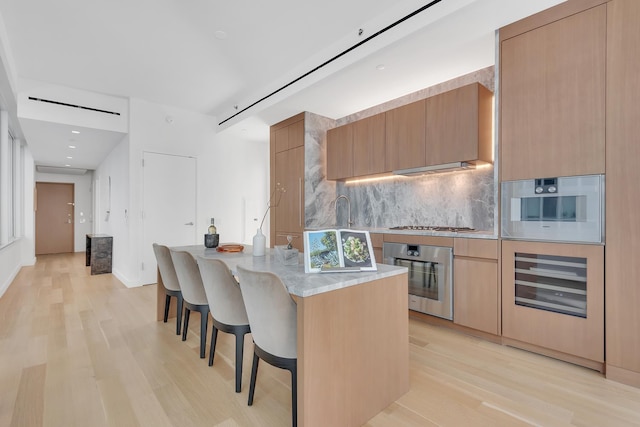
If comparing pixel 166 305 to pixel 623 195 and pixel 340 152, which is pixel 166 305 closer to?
pixel 340 152

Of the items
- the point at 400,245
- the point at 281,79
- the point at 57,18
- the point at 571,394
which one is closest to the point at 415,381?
the point at 571,394

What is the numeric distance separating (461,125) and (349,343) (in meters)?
2.43

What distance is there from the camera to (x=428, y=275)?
305cm

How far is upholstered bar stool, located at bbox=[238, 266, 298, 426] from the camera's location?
1453 millimetres

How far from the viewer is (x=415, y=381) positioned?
201 centimetres

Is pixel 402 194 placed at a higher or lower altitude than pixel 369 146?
lower

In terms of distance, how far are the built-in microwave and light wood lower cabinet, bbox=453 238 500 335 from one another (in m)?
0.24

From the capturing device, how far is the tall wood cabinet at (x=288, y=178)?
4.57 metres

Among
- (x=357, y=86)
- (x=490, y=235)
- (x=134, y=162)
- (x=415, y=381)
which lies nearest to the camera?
(x=415, y=381)

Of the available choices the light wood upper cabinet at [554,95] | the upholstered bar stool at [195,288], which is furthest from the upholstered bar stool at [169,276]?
the light wood upper cabinet at [554,95]

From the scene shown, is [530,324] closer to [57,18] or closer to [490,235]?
[490,235]

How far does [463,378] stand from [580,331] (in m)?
0.90

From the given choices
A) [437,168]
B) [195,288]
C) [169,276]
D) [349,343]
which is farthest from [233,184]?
[349,343]

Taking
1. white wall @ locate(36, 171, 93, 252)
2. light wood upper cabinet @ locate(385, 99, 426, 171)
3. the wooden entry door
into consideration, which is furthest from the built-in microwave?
the wooden entry door
